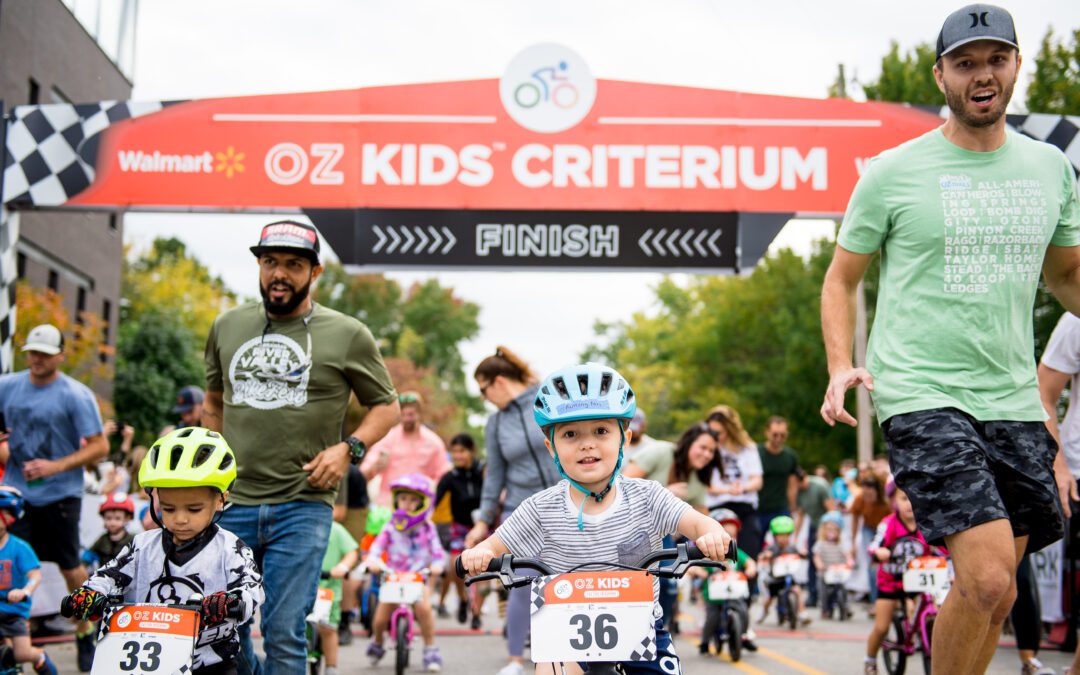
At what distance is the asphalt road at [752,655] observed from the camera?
29.1ft

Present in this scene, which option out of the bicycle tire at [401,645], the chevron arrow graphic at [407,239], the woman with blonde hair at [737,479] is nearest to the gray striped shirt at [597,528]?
the bicycle tire at [401,645]

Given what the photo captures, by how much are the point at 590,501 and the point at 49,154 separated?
29.4 ft

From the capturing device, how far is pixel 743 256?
11.5 m

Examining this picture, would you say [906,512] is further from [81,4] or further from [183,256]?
[183,256]

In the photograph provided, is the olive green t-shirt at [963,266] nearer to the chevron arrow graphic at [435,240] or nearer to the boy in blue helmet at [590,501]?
the boy in blue helmet at [590,501]

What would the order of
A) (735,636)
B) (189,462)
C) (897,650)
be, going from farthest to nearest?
(735,636)
(897,650)
(189,462)

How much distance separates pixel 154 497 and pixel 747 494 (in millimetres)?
6714

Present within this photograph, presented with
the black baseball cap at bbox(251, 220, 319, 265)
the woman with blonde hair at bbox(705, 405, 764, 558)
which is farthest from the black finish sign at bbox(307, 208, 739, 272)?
the black baseball cap at bbox(251, 220, 319, 265)

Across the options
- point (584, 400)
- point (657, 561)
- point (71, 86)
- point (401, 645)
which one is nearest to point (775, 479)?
point (401, 645)

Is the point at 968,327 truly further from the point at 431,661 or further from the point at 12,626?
the point at 431,661

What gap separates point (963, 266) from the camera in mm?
4234

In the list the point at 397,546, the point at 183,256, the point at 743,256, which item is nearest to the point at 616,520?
the point at 397,546

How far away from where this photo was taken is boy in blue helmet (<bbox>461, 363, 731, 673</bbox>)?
410 centimetres

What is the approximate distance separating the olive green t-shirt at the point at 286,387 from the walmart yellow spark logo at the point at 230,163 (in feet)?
20.5
